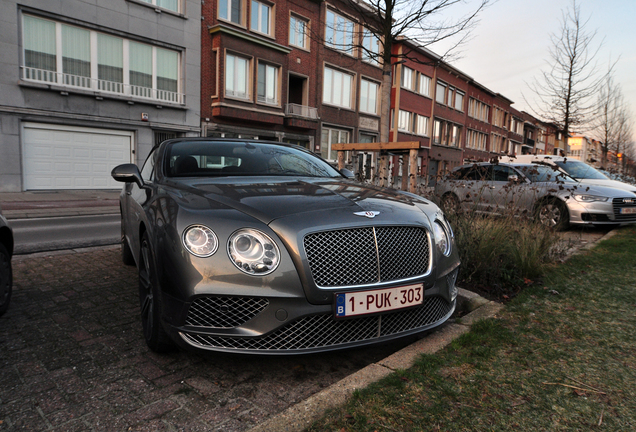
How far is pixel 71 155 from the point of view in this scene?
16.1 meters

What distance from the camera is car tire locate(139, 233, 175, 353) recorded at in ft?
8.32

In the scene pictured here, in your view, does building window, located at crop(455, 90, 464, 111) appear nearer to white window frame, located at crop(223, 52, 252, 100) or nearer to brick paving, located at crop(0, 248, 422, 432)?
white window frame, located at crop(223, 52, 252, 100)

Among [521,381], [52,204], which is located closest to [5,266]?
[521,381]

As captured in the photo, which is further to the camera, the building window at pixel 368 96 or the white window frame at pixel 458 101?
the white window frame at pixel 458 101

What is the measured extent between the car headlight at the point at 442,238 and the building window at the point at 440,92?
3626cm

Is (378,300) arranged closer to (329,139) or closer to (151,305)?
(151,305)

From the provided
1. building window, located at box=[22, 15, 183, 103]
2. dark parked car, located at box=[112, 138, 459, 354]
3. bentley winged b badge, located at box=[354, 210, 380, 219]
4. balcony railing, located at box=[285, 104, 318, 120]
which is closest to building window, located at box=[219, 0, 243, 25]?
building window, located at box=[22, 15, 183, 103]

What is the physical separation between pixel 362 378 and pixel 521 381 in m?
0.88

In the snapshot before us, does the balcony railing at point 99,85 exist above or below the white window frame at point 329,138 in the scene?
above

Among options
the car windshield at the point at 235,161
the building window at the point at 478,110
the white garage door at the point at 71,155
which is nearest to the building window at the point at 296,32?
the white garage door at the point at 71,155

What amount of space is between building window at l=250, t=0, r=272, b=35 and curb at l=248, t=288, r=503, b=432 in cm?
2108

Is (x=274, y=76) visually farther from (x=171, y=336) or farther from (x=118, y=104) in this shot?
(x=171, y=336)

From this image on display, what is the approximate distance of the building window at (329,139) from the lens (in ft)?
85.5

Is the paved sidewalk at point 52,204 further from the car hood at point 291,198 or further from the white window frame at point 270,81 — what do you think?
the white window frame at point 270,81
